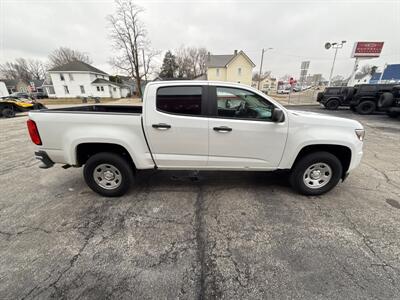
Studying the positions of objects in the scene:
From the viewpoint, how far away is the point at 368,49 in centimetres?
2309

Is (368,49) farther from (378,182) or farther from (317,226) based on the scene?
(317,226)

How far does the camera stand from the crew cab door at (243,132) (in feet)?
9.12

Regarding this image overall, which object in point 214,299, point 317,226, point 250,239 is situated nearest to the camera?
point 214,299

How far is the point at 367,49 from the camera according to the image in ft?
75.8

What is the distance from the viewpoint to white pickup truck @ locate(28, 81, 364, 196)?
2.76 meters

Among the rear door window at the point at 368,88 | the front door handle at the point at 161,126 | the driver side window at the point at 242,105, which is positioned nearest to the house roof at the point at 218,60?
the rear door window at the point at 368,88

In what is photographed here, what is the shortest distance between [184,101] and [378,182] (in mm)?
4255

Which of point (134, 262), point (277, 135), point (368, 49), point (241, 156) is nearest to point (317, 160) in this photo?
point (277, 135)

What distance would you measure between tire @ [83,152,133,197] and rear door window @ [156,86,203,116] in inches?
44.7

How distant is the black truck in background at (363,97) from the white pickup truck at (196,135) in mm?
12922

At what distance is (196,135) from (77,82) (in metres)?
48.7

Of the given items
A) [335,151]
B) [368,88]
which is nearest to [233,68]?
[368,88]

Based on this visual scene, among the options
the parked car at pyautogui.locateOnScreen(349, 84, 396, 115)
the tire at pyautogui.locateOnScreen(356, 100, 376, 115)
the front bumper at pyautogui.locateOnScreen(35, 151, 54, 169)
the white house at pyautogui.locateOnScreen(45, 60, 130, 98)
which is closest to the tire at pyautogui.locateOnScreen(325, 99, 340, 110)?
the parked car at pyautogui.locateOnScreen(349, 84, 396, 115)

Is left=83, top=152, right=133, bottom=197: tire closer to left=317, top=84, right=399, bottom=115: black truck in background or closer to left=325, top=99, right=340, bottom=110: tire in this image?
left=317, top=84, right=399, bottom=115: black truck in background
